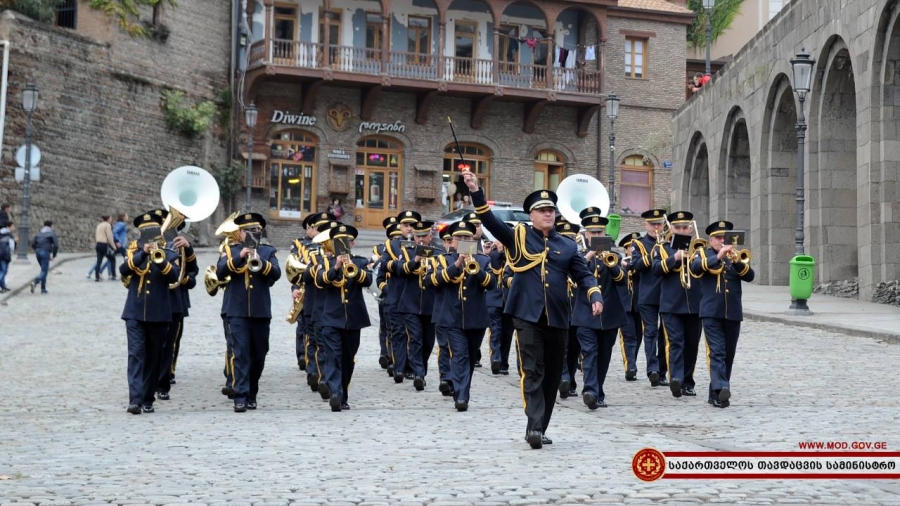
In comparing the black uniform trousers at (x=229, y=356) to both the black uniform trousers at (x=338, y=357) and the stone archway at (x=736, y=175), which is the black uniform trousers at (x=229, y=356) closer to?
the black uniform trousers at (x=338, y=357)

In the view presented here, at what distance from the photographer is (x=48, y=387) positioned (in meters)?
12.9

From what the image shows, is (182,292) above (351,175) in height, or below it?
below

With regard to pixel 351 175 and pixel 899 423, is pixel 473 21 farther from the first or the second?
pixel 899 423

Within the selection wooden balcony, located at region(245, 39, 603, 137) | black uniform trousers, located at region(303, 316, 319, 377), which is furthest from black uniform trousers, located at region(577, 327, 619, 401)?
wooden balcony, located at region(245, 39, 603, 137)

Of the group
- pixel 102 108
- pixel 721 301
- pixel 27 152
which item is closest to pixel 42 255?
pixel 27 152

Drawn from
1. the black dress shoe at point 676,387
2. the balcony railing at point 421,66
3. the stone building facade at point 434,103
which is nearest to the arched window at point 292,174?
the stone building facade at point 434,103

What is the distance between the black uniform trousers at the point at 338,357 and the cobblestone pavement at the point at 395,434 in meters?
0.25

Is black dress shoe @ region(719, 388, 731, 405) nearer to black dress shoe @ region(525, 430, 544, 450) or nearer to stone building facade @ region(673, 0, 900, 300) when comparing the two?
black dress shoe @ region(525, 430, 544, 450)

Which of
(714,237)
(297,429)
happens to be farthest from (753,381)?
(297,429)

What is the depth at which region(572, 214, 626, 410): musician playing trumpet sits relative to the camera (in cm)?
1171

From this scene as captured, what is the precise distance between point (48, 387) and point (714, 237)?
6.58 m

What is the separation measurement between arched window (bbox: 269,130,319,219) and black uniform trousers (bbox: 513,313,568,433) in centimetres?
3375

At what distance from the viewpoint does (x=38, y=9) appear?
35.4m

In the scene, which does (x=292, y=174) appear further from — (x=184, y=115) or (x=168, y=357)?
(x=168, y=357)
